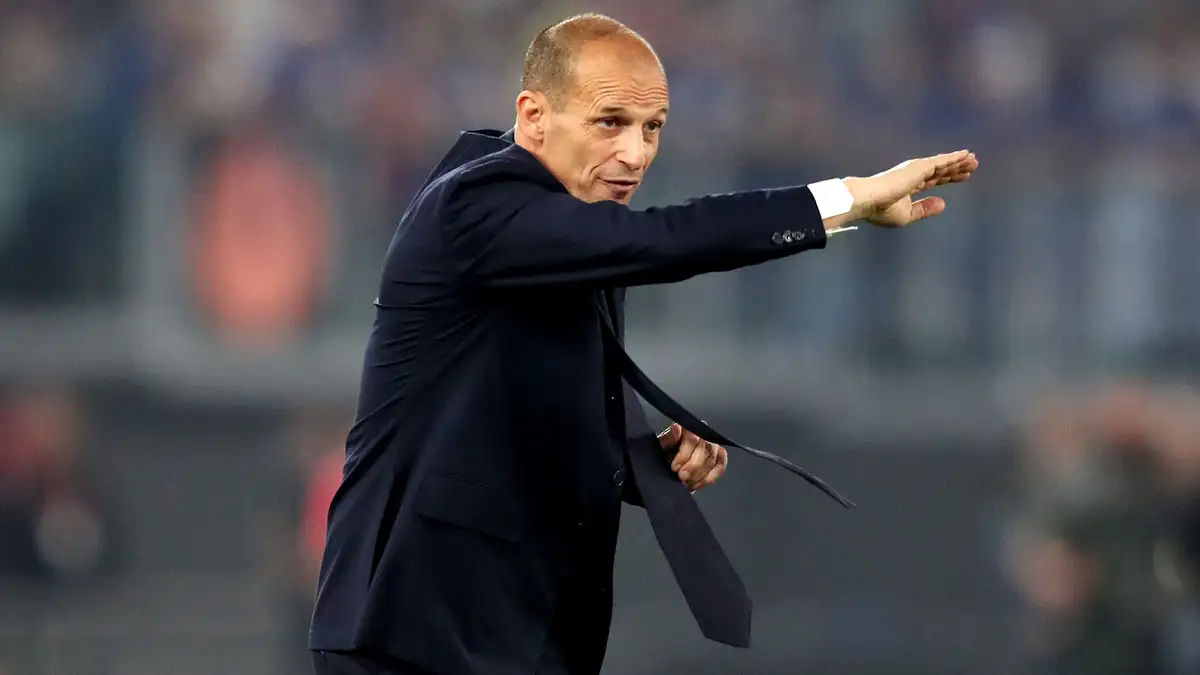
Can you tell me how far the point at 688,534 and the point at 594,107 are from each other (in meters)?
0.72

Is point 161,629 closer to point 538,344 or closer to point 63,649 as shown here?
point 63,649

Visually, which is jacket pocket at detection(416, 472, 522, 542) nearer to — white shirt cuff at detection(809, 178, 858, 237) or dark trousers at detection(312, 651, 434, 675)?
dark trousers at detection(312, 651, 434, 675)

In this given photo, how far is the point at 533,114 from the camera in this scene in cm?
318

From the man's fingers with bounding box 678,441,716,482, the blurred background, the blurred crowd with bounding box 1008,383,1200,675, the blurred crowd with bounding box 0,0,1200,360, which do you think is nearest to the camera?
the man's fingers with bounding box 678,441,716,482

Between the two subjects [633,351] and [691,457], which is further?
[633,351]

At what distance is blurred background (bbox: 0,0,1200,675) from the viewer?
8891 millimetres

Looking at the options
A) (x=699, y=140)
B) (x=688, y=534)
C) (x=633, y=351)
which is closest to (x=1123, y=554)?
(x=633, y=351)

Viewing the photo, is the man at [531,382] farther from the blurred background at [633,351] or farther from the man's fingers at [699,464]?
the blurred background at [633,351]

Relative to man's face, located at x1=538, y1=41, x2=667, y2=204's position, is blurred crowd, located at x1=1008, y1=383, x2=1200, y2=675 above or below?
below

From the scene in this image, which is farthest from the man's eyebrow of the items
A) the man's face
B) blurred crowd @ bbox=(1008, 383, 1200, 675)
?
blurred crowd @ bbox=(1008, 383, 1200, 675)

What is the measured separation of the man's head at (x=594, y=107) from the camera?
3092 mm

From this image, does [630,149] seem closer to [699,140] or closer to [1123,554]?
[1123,554]

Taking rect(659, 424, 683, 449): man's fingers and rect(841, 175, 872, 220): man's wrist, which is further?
rect(659, 424, 683, 449): man's fingers

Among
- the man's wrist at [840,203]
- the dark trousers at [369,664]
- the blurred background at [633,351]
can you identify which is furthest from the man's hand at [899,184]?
the blurred background at [633,351]
